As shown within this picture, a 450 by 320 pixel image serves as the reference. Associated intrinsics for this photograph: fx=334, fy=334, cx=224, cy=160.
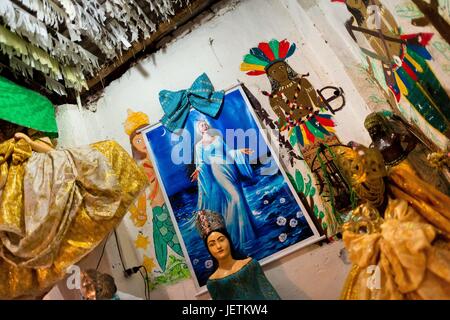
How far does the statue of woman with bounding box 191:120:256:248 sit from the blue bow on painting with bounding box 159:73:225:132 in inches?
6.8

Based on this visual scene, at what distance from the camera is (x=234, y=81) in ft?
8.38

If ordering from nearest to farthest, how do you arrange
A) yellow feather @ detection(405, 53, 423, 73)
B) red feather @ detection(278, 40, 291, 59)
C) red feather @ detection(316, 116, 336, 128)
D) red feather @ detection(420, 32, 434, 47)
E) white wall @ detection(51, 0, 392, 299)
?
red feather @ detection(420, 32, 434, 47) < yellow feather @ detection(405, 53, 423, 73) < white wall @ detection(51, 0, 392, 299) < red feather @ detection(316, 116, 336, 128) < red feather @ detection(278, 40, 291, 59)

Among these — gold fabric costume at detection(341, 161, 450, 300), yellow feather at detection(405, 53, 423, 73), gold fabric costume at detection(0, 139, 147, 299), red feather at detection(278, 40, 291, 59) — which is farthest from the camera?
red feather at detection(278, 40, 291, 59)

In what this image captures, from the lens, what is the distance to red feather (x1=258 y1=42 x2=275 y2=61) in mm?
2487

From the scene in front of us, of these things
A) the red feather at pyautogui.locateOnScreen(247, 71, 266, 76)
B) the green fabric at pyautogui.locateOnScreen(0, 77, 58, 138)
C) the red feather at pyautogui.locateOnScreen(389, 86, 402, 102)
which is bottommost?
the red feather at pyautogui.locateOnScreen(389, 86, 402, 102)

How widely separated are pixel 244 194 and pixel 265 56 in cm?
106

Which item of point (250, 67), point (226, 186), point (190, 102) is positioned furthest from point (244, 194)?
point (250, 67)

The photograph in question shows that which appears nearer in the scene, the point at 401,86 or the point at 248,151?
Answer: the point at 401,86

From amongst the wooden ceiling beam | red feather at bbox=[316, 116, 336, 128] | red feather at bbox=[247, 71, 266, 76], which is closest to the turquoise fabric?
red feather at bbox=[316, 116, 336, 128]

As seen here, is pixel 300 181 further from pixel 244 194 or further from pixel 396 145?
pixel 396 145

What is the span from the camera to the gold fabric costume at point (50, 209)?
1801 mm

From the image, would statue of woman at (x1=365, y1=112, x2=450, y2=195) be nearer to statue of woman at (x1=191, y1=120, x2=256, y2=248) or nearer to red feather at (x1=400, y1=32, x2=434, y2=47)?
red feather at (x1=400, y1=32, x2=434, y2=47)

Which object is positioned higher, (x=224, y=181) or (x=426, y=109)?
(x=224, y=181)
